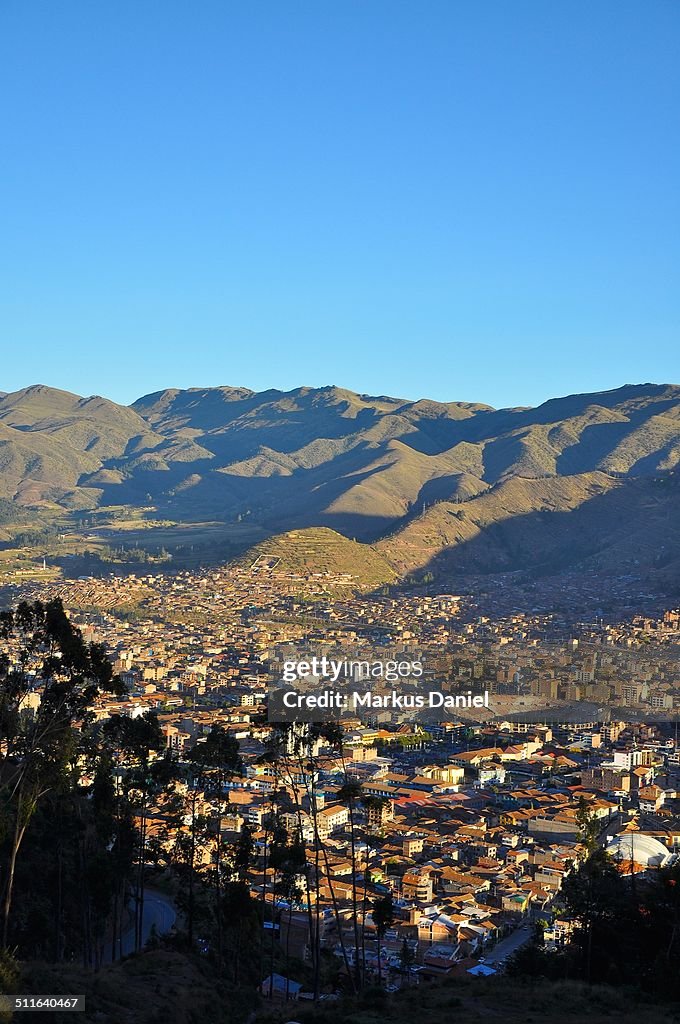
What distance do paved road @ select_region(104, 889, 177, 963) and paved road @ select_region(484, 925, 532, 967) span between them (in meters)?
6.35

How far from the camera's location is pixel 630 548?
101m

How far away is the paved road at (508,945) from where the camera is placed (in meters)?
20.2

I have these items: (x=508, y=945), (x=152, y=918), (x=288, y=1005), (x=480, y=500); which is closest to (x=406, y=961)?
(x=508, y=945)

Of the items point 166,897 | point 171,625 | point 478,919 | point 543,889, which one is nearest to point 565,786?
point 543,889

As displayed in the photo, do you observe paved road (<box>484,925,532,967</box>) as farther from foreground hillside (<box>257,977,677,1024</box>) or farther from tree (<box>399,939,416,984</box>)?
foreground hillside (<box>257,977,677,1024</box>)

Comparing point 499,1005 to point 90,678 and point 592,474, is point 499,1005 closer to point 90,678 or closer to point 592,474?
point 90,678

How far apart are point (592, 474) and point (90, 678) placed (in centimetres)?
12527

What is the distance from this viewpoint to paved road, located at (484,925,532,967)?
20209 mm

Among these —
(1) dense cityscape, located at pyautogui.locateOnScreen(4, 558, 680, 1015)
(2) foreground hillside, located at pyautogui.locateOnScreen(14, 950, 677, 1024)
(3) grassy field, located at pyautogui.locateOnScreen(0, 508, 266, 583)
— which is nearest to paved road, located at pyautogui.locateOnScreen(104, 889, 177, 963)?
(1) dense cityscape, located at pyautogui.locateOnScreen(4, 558, 680, 1015)

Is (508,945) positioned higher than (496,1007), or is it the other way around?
(496,1007)

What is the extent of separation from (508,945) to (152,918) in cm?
739

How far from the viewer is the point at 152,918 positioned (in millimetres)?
20969

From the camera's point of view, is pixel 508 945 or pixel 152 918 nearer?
pixel 152 918

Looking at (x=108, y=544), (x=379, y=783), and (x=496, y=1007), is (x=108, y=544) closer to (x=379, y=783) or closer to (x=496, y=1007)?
(x=379, y=783)
